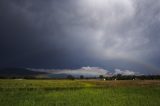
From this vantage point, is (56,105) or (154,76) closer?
(56,105)

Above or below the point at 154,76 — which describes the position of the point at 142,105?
below

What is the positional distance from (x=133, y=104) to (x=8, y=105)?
9.81 metres

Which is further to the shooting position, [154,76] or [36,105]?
[154,76]

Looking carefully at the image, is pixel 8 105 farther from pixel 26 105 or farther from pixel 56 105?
pixel 56 105

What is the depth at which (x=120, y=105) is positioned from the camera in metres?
20.5

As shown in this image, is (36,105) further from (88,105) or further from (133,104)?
(133,104)

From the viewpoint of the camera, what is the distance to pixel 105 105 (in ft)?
67.9

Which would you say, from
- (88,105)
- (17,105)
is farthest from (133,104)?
(17,105)

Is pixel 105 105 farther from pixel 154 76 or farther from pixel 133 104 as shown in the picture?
pixel 154 76

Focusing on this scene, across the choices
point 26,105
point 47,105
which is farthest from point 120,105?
point 26,105

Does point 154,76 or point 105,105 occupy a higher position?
point 154,76

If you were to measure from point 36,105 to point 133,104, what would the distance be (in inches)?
301

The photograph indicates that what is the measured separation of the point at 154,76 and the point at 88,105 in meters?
131

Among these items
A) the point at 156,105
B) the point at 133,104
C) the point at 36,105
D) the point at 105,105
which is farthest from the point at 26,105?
the point at 156,105
